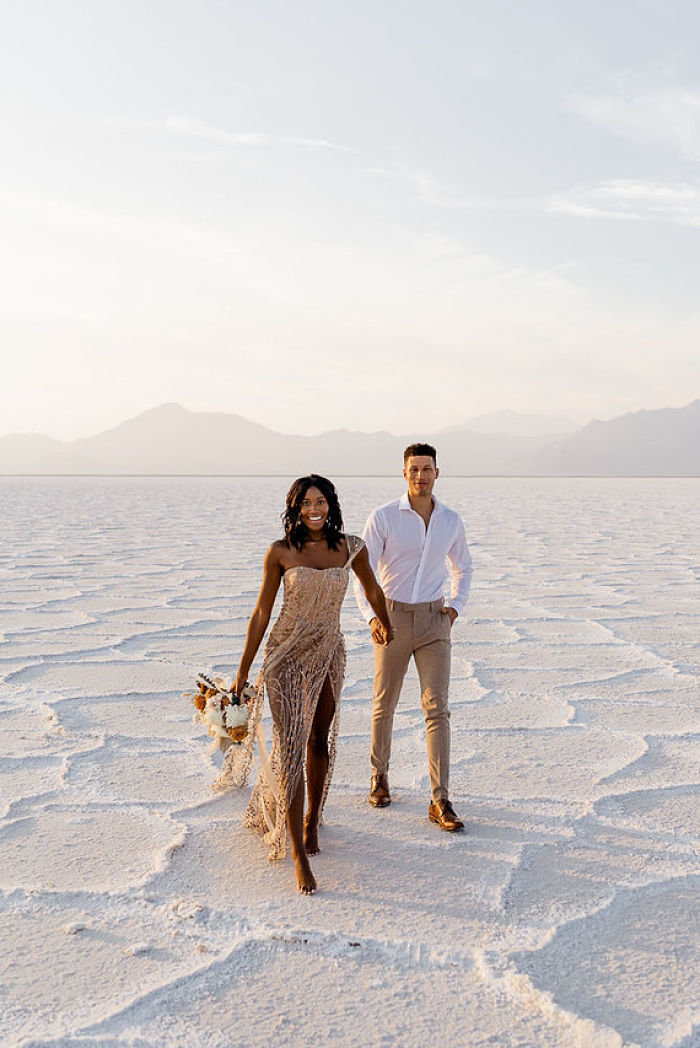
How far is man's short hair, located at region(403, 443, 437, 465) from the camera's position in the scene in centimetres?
331

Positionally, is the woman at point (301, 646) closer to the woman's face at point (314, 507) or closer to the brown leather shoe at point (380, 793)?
the woman's face at point (314, 507)

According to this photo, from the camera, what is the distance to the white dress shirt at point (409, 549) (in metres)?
3.30

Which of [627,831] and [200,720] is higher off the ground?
[200,720]

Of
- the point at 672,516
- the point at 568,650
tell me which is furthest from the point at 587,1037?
the point at 672,516

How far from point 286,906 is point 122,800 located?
100 centimetres

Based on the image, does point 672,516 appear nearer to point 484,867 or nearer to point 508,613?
point 508,613

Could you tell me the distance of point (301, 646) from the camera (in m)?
2.92

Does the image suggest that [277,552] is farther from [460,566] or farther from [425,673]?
[460,566]

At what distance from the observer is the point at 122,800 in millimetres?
3438

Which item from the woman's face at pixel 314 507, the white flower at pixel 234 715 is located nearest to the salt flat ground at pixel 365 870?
the white flower at pixel 234 715

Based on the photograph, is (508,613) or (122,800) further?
(508,613)

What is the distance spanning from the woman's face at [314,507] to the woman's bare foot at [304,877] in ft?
3.17

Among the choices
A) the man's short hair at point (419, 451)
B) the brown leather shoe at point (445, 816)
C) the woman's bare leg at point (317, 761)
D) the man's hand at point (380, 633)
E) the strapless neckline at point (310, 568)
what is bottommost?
the brown leather shoe at point (445, 816)

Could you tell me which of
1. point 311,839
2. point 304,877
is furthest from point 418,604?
point 304,877
